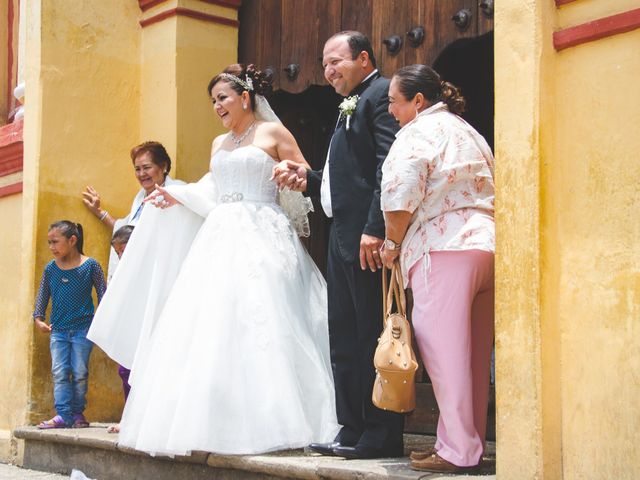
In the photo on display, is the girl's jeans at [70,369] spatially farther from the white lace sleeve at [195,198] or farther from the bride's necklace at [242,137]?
the bride's necklace at [242,137]

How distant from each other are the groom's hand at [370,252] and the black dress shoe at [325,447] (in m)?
0.81

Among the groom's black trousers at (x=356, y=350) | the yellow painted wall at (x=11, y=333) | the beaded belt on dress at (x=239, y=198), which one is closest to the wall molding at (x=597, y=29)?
the groom's black trousers at (x=356, y=350)

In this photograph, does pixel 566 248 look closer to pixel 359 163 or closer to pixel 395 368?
pixel 395 368

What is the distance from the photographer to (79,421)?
664 centimetres

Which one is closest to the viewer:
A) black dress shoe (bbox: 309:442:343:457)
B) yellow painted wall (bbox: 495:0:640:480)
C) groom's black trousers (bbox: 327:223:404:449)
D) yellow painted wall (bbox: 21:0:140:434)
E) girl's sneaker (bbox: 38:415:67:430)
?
yellow painted wall (bbox: 495:0:640:480)

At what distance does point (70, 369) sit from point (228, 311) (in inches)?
68.2

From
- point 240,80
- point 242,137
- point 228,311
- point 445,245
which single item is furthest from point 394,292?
point 240,80

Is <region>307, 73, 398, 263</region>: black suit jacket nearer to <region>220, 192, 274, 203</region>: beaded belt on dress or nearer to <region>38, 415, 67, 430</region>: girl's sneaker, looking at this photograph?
<region>220, 192, 274, 203</region>: beaded belt on dress

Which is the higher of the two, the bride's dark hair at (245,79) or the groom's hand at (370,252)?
the bride's dark hair at (245,79)

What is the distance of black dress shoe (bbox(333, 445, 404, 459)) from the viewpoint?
4734mm

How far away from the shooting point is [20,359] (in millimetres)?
6961

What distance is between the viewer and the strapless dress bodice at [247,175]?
18.9 feet

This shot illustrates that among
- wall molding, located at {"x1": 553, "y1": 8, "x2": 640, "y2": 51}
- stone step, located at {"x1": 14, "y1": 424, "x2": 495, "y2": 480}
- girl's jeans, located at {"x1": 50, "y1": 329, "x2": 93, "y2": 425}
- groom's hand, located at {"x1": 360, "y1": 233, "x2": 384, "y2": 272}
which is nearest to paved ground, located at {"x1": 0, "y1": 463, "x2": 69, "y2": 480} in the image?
stone step, located at {"x1": 14, "y1": 424, "x2": 495, "y2": 480}

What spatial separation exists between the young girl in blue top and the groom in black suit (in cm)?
220
